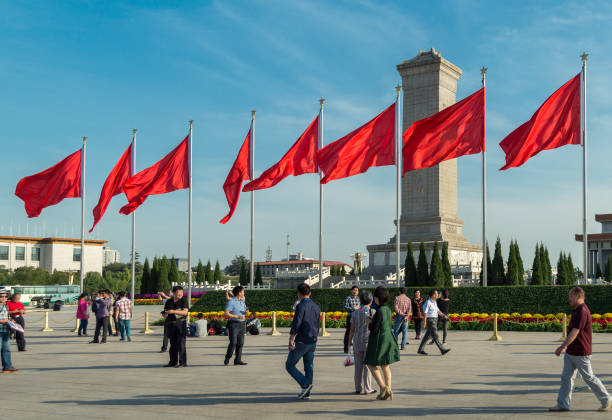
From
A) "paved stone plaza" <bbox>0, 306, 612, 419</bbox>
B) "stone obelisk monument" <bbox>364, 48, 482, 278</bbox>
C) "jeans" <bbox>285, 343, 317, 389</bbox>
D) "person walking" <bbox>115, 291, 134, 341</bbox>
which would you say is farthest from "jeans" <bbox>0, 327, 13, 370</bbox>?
"stone obelisk monument" <bbox>364, 48, 482, 278</bbox>

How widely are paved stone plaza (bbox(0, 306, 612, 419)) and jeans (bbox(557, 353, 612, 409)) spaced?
0.26m

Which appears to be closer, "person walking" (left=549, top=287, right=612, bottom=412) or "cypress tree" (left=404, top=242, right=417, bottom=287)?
"person walking" (left=549, top=287, right=612, bottom=412)

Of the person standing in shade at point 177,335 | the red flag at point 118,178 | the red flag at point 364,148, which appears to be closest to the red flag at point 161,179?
the red flag at point 118,178

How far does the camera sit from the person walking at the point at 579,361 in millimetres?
10477

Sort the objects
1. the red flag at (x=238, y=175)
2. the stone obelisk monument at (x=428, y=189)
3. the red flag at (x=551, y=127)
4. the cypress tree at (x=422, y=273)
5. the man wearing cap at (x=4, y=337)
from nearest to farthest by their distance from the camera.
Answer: the man wearing cap at (x=4, y=337), the red flag at (x=551, y=127), the red flag at (x=238, y=175), the cypress tree at (x=422, y=273), the stone obelisk monument at (x=428, y=189)

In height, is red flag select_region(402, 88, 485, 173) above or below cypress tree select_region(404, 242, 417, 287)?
above

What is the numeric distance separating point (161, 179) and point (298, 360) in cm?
2213

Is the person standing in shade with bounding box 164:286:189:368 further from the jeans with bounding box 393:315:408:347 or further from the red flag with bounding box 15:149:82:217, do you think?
the red flag with bounding box 15:149:82:217

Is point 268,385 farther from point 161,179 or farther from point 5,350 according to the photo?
point 161,179

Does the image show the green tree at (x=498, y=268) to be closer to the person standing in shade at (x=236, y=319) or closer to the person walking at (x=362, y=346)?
the person standing in shade at (x=236, y=319)

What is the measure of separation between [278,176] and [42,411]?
19.6 meters

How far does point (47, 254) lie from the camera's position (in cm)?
12269

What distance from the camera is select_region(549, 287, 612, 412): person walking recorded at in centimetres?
1048

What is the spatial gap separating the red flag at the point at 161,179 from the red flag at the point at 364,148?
26.3 ft
